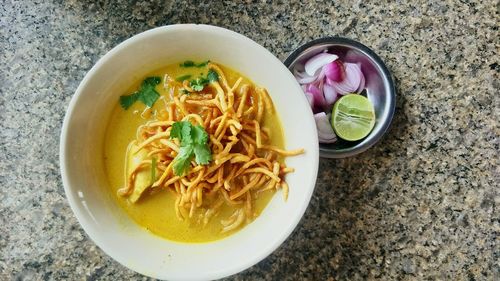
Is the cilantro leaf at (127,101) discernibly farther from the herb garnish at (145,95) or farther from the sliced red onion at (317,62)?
the sliced red onion at (317,62)

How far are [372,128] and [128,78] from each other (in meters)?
0.67

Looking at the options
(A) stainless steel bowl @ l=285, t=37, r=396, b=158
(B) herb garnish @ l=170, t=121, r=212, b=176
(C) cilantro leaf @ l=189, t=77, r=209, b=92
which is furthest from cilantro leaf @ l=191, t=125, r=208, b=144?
(A) stainless steel bowl @ l=285, t=37, r=396, b=158

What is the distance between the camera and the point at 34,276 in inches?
74.2

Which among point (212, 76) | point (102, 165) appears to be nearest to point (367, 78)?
point (212, 76)

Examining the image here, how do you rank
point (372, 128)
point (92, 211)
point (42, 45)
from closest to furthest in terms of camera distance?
point (92, 211) → point (372, 128) → point (42, 45)

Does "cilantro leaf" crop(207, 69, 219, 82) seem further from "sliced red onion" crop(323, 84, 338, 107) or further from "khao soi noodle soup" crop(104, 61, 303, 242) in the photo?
"sliced red onion" crop(323, 84, 338, 107)

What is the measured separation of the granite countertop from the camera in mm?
1860

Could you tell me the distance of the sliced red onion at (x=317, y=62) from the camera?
182cm

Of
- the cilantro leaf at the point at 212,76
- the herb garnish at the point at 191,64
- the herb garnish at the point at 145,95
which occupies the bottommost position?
the herb garnish at the point at 145,95

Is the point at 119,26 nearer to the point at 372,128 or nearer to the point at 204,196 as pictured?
the point at 204,196

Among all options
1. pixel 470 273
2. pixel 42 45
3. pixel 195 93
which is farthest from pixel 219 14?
pixel 470 273

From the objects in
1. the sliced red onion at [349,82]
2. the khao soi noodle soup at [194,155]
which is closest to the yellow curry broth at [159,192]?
the khao soi noodle soup at [194,155]

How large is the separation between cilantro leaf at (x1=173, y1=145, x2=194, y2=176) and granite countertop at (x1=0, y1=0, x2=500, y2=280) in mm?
389

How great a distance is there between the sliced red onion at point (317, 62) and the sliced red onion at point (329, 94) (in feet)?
0.18
